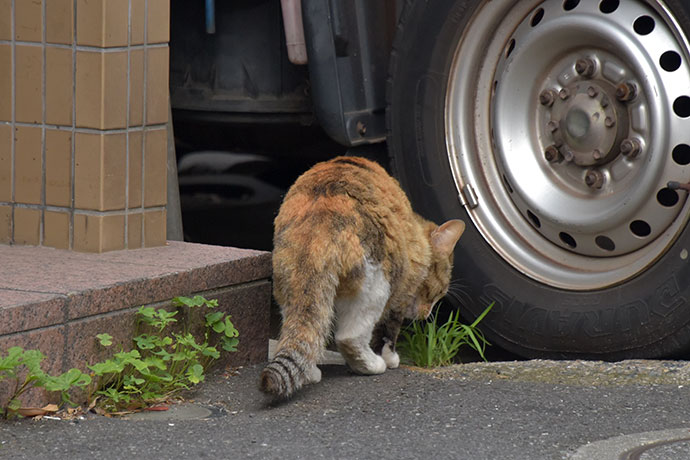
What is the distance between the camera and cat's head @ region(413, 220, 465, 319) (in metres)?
4.08

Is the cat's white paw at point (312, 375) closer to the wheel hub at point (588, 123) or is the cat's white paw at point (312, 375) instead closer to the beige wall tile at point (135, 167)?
the beige wall tile at point (135, 167)

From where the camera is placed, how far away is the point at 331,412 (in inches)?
133

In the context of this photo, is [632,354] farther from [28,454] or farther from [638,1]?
[28,454]

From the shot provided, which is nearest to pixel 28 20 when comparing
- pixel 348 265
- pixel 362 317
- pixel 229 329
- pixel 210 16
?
pixel 210 16

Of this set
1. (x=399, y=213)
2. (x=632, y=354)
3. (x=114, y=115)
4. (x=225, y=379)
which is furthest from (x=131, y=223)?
(x=632, y=354)

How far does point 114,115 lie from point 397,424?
55.6 inches

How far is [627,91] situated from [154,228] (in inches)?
64.8

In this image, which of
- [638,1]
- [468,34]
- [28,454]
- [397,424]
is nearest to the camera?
[28,454]

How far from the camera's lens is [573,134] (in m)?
3.94

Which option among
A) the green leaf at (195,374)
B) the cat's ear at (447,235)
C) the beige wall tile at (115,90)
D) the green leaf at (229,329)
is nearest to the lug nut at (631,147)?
the cat's ear at (447,235)

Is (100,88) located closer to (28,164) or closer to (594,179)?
(28,164)

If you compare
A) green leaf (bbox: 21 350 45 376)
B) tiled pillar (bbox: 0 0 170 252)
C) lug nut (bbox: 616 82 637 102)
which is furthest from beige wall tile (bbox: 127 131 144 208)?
lug nut (bbox: 616 82 637 102)

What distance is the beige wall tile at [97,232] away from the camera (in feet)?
12.6

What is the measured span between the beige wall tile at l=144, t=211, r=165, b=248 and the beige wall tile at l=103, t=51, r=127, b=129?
1.11 ft
